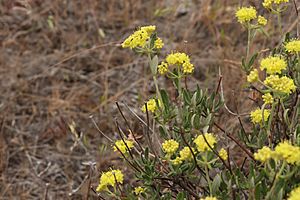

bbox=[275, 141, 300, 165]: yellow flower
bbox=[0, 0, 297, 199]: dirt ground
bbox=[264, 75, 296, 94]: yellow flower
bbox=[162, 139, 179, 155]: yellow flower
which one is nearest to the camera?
bbox=[275, 141, 300, 165]: yellow flower

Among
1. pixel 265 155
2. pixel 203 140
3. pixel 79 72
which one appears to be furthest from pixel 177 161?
pixel 79 72

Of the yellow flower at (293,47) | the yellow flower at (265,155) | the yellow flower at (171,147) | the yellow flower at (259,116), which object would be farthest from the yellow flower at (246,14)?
the yellow flower at (265,155)

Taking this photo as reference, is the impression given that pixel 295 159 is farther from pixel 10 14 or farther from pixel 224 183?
pixel 10 14

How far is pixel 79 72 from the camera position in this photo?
293 centimetres

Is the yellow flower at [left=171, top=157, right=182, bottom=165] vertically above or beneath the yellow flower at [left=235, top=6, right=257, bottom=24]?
beneath

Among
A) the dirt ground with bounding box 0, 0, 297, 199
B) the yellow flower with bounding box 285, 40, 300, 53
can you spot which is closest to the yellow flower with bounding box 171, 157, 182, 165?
the yellow flower with bounding box 285, 40, 300, 53

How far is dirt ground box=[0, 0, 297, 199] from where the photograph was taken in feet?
8.04

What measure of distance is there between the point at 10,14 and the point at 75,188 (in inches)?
54.0

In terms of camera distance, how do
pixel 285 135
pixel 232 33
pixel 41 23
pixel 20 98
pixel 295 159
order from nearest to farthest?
pixel 295 159
pixel 285 135
pixel 20 98
pixel 232 33
pixel 41 23

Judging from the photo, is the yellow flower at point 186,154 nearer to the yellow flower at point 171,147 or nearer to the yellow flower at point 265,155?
the yellow flower at point 171,147

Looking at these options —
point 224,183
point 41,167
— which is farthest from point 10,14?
point 224,183

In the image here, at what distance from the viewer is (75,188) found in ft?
7.77

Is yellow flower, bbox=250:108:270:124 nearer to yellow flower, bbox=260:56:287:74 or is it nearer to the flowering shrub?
the flowering shrub

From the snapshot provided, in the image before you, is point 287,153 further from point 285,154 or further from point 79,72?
point 79,72
